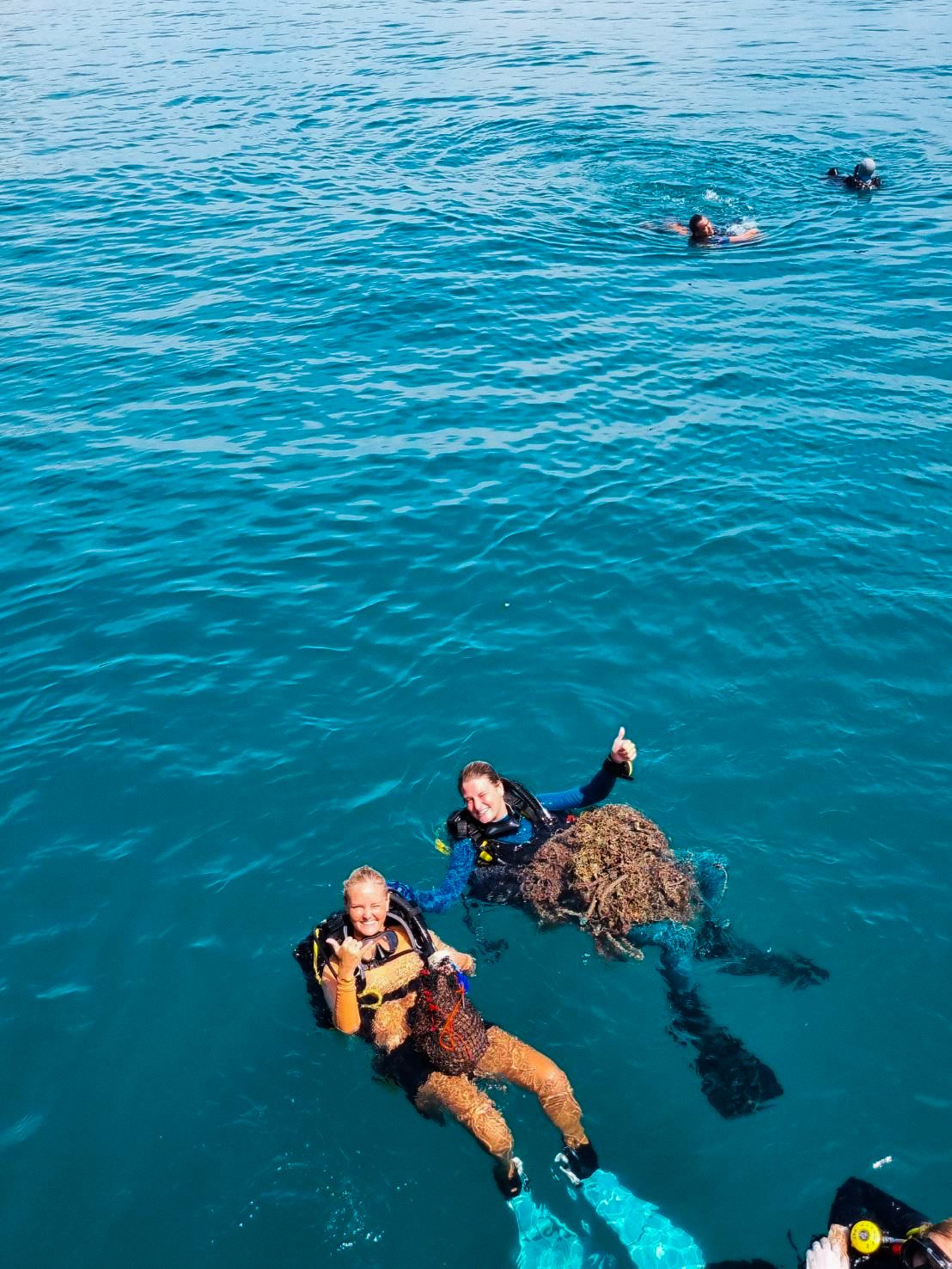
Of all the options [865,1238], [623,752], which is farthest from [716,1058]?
[623,752]

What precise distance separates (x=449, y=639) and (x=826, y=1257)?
8.15m

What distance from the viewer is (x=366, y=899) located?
25.1 feet

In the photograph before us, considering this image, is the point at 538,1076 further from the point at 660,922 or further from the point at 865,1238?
the point at 865,1238

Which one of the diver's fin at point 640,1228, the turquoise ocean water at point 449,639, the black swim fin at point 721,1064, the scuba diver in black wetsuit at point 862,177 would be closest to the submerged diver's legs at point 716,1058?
the black swim fin at point 721,1064

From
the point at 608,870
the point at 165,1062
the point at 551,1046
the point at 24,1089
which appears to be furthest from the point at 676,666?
the point at 24,1089

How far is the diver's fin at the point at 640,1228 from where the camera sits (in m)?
6.98

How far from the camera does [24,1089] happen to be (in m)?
8.26

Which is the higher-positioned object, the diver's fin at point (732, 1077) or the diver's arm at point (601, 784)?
the diver's arm at point (601, 784)

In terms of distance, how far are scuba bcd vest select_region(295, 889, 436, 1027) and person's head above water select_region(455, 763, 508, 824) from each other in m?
1.06

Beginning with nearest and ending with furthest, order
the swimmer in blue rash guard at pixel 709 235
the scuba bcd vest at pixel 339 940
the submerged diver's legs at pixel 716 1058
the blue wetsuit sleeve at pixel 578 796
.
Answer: the submerged diver's legs at pixel 716 1058 < the scuba bcd vest at pixel 339 940 < the blue wetsuit sleeve at pixel 578 796 < the swimmer in blue rash guard at pixel 709 235

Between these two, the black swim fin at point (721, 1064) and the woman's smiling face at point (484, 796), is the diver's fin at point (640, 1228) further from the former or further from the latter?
the woman's smiling face at point (484, 796)

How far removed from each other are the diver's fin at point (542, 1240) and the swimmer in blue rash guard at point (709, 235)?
19.4 m

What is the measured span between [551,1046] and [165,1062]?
3.10 m

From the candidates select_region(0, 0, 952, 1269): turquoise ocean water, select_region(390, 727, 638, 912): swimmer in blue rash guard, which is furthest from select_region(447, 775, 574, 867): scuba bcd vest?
select_region(0, 0, 952, 1269): turquoise ocean water
